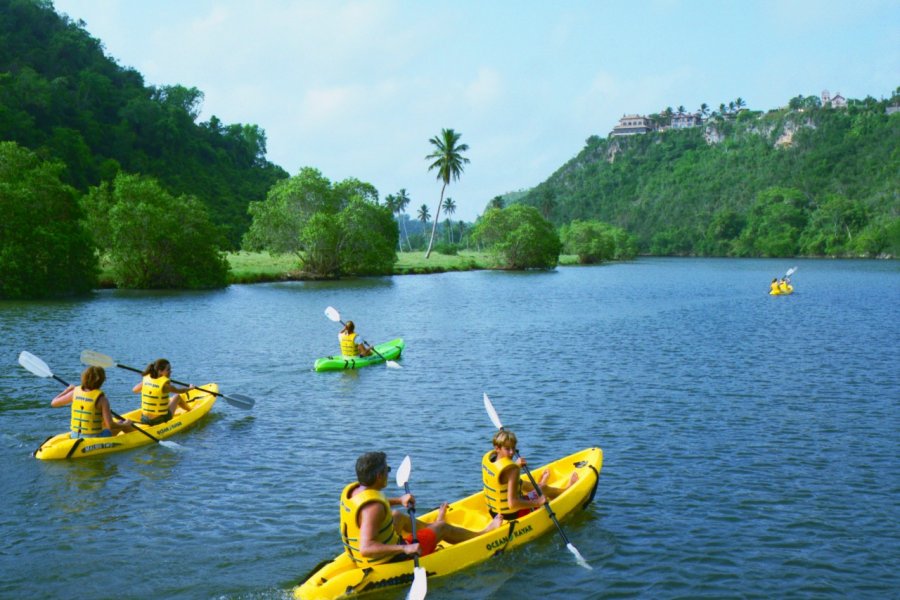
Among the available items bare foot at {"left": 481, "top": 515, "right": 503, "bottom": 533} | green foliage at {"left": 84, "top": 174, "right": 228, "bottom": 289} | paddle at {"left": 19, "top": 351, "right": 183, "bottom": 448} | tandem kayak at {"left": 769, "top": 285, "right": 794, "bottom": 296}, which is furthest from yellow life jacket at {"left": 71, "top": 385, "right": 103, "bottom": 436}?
tandem kayak at {"left": 769, "top": 285, "right": 794, "bottom": 296}

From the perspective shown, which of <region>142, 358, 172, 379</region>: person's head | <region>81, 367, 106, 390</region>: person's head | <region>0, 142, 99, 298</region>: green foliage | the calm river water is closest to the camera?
the calm river water

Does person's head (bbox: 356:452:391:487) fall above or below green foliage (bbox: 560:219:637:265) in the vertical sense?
below

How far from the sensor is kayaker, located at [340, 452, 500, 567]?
813cm

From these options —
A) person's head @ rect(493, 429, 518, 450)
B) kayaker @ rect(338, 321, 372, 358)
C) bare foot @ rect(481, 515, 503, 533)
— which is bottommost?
bare foot @ rect(481, 515, 503, 533)

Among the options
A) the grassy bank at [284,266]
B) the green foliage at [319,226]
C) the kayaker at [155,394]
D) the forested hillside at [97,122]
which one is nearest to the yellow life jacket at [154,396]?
the kayaker at [155,394]

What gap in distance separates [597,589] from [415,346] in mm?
21139

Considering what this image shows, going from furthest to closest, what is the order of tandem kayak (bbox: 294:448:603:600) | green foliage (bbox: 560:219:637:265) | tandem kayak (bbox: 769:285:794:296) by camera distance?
green foliage (bbox: 560:219:637:265) < tandem kayak (bbox: 769:285:794:296) < tandem kayak (bbox: 294:448:603:600)

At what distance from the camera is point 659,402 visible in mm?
19078

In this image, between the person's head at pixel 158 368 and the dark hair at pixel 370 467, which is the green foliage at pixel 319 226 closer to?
the person's head at pixel 158 368

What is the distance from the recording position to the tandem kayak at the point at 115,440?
13.6 meters

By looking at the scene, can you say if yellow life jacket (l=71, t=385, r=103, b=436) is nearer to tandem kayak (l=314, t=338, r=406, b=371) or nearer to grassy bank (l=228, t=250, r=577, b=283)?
tandem kayak (l=314, t=338, r=406, b=371)

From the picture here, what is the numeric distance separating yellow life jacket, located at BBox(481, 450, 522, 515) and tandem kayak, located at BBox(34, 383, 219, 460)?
7867mm

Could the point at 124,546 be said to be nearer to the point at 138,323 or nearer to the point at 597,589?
the point at 597,589

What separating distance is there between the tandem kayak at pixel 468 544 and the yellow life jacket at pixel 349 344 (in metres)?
13.1
